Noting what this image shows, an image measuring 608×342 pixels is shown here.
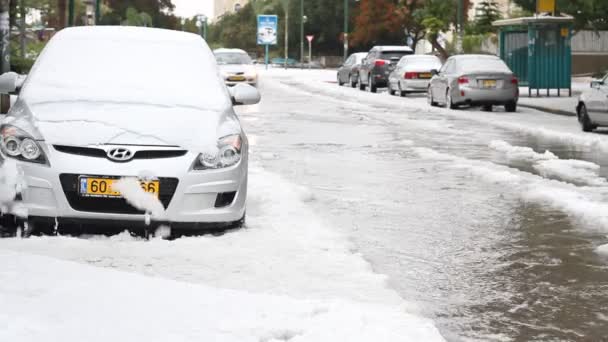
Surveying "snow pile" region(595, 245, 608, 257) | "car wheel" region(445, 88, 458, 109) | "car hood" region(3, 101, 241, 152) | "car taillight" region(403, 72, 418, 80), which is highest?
"car taillight" region(403, 72, 418, 80)

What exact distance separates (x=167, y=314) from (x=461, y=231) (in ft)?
12.9

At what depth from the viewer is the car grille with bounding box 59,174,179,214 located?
316 inches

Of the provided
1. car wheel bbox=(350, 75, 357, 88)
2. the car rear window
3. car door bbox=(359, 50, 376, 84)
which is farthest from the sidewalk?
car wheel bbox=(350, 75, 357, 88)

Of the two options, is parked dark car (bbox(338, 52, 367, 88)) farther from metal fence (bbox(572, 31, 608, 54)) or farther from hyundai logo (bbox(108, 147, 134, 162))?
hyundai logo (bbox(108, 147, 134, 162))

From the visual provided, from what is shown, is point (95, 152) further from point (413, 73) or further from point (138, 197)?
point (413, 73)

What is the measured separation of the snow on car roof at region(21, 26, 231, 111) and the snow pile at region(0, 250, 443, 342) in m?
2.39

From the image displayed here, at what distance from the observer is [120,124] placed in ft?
27.4

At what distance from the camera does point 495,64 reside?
3058 centimetres

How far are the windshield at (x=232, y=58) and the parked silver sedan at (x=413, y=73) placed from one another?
531cm

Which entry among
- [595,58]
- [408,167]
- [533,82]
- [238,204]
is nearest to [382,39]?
[595,58]

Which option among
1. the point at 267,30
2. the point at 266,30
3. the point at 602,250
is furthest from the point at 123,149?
the point at 267,30

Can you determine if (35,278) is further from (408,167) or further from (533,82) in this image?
(533,82)

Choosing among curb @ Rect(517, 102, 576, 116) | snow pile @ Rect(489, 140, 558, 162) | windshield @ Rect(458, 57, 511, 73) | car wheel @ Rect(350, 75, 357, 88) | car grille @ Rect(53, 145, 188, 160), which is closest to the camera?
car grille @ Rect(53, 145, 188, 160)

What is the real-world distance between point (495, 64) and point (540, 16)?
4.38 metres
